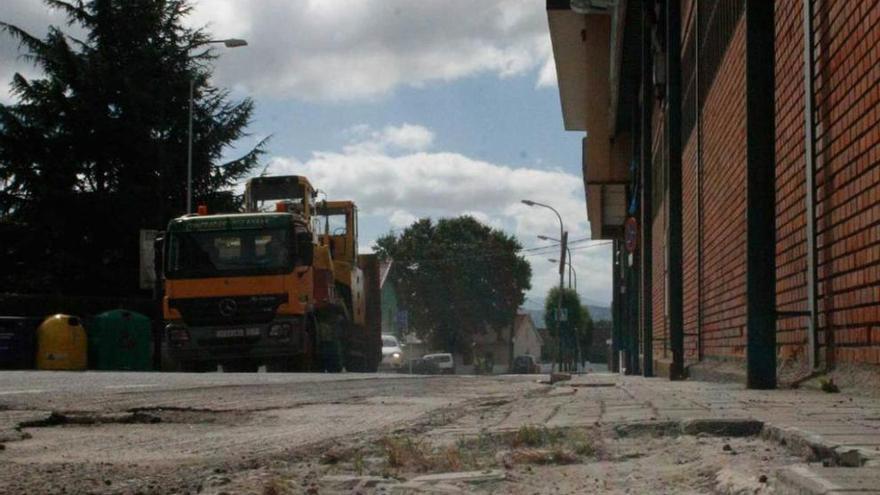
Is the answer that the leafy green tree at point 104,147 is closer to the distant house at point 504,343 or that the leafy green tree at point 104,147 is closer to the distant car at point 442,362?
the distant car at point 442,362

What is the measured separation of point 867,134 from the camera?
545cm

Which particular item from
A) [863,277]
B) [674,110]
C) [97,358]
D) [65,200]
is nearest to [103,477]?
[863,277]

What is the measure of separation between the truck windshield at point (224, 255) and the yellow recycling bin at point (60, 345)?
190 inches

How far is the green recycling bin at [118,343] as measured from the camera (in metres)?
25.9

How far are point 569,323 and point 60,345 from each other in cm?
4777

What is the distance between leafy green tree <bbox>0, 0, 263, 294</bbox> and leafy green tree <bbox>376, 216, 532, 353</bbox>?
44602mm

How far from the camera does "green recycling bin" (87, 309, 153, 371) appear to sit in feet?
85.0

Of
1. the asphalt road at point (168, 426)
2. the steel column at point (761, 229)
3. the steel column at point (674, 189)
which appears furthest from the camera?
the steel column at point (674, 189)

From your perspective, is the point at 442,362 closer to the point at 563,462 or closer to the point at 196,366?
the point at 196,366

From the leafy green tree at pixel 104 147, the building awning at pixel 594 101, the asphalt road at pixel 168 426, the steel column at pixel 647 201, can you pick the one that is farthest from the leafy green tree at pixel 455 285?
the asphalt road at pixel 168 426

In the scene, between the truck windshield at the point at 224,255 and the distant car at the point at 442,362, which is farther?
the distant car at the point at 442,362

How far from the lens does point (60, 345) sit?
24.0m

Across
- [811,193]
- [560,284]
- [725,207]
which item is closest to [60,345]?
[725,207]

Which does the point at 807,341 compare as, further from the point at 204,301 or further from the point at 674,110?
the point at 204,301
